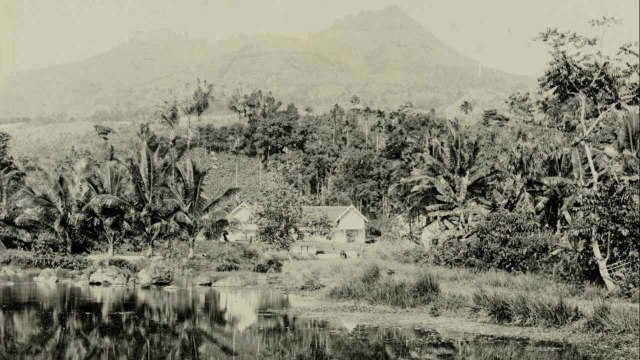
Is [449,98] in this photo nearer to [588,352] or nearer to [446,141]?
[446,141]

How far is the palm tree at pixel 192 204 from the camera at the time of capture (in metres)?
33.7

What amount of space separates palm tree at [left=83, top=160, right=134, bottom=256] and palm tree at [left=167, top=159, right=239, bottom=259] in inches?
90.9

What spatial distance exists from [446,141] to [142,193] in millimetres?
14873

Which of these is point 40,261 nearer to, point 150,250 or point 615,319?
point 150,250

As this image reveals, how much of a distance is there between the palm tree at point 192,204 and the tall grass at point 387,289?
1244 cm

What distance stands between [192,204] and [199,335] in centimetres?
1783

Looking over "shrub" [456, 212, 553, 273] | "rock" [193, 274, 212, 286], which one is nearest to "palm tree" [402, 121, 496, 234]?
"shrub" [456, 212, 553, 273]

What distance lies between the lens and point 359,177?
5700 centimetres

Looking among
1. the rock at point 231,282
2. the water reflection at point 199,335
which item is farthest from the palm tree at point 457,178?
the water reflection at point 199,335

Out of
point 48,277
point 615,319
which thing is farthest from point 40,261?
point 615,319

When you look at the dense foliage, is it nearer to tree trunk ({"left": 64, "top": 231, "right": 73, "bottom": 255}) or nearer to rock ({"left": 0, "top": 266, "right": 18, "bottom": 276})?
tree trunk ({"left": 64, "top": 231, "right": 73, "bottom": 255})

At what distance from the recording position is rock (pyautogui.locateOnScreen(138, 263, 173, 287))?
2845cm

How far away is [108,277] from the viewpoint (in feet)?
95.0

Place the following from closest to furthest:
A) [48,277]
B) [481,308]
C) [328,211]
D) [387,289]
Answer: [481,308], [387,289], [48,277], [328,211]
